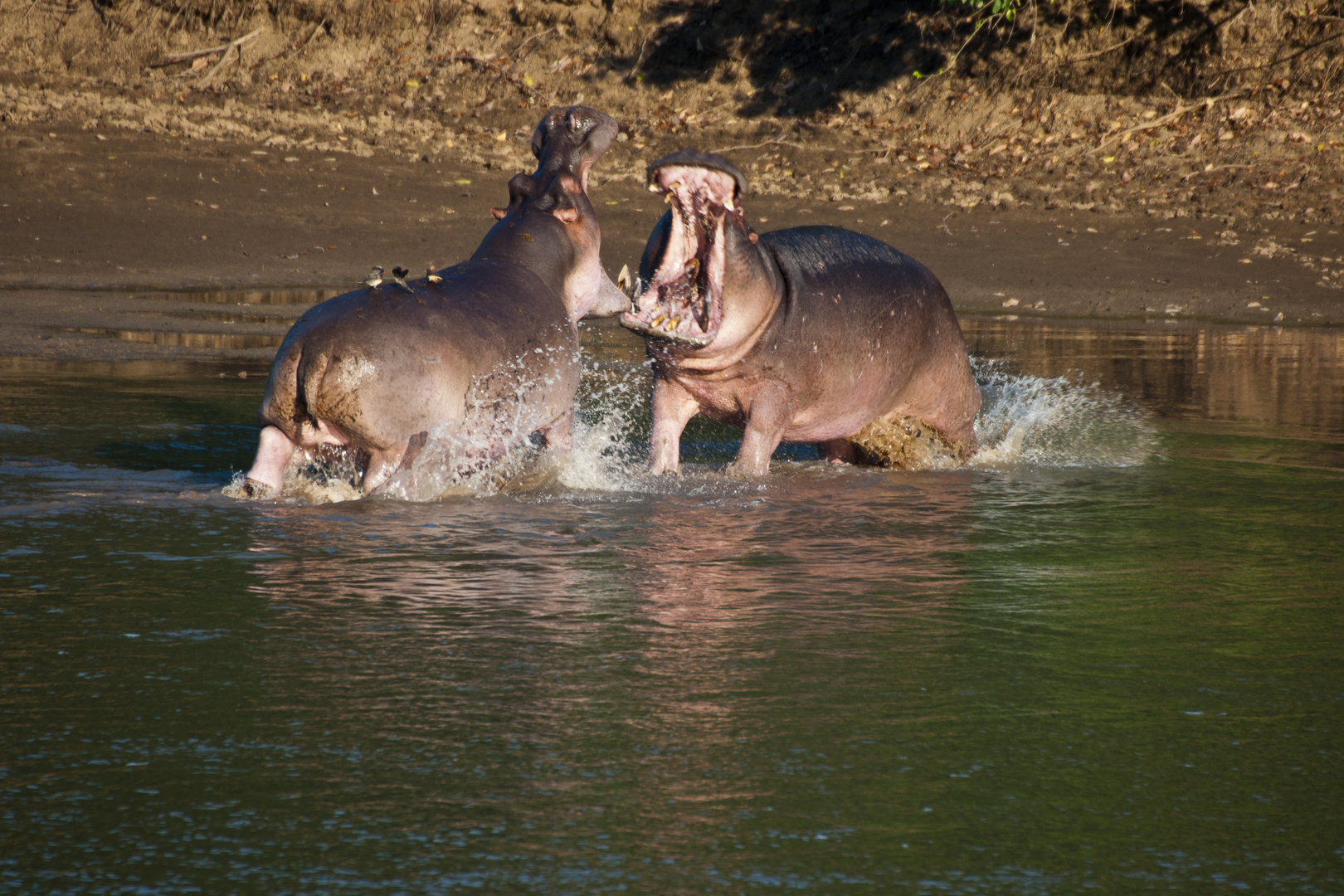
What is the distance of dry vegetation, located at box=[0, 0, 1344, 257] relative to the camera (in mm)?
13969

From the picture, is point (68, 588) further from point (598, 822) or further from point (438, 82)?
point (438, 82)

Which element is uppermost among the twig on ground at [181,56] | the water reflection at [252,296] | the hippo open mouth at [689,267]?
the twig on ground at [181,56]

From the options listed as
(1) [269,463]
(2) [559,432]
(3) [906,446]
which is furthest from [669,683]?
(3) [906,446]

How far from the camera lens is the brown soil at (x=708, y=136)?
12266 mm

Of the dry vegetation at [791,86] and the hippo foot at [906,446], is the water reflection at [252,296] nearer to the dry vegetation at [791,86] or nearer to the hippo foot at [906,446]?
the dry vegetation at [791,86]

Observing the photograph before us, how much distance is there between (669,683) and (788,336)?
2.45 metres

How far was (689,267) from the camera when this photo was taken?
5.04 m

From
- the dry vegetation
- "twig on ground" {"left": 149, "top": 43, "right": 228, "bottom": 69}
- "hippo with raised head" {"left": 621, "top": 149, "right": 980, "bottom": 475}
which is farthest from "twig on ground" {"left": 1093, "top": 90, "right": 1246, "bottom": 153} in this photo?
"twig on ground" {"left": 149, "top": 43, "right": 228, "bottom": 69}

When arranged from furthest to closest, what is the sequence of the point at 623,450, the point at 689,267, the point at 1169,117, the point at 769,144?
the point at 769,144, the point at 1169,117, the point at 623,450, the point at 689,267

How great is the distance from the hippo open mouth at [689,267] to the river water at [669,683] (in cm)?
55

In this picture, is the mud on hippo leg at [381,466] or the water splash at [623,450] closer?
the mud on hippo leg at [381,466]

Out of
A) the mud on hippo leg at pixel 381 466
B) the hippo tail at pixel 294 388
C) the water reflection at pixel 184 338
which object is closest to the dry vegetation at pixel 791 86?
the water reflection at pixel 184 338

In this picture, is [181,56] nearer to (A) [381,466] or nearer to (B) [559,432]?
(B) [559,432]

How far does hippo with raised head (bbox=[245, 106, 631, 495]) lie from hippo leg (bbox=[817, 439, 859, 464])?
47.0 inches
